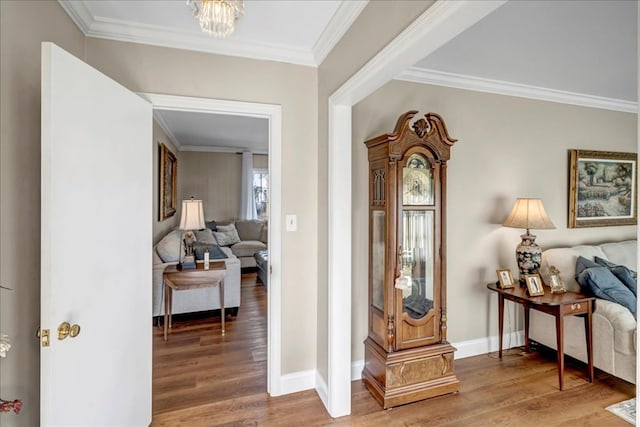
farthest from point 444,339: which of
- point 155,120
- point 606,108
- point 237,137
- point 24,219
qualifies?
point 237,137

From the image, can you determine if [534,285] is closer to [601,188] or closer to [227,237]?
[601,188]

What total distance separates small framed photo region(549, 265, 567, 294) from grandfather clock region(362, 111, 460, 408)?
1040 mm

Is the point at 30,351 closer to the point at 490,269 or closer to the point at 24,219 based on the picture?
the point at 24,219

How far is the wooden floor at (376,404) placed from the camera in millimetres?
2018

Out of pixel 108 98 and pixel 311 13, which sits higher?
pixel 311 13

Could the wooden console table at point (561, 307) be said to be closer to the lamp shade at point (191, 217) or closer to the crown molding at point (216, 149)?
the lamp shade at point (191, 217)

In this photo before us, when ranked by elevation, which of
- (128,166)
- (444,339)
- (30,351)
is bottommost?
(444,339)

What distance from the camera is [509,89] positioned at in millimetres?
2910

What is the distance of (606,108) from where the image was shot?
133 inches

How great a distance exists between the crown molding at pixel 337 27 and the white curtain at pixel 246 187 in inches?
203

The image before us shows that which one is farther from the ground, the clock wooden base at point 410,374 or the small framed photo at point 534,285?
the small framed photo at point 534,285

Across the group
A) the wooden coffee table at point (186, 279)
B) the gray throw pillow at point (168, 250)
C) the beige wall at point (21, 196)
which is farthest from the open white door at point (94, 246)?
the gray throw pillow at point (168, 250)

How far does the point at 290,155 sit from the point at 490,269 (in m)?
2.14

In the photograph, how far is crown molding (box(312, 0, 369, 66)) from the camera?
1681 mm
